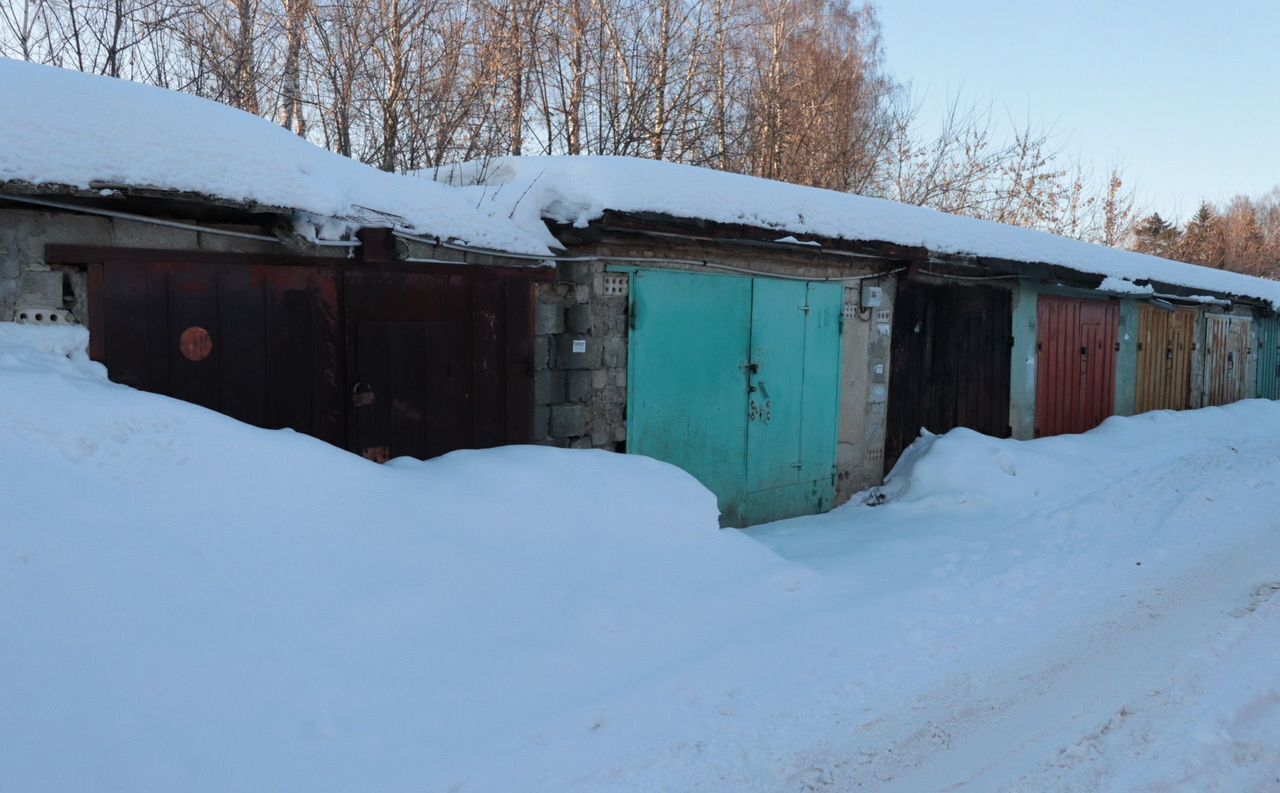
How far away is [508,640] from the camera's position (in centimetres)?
386

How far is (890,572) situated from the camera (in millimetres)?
5699

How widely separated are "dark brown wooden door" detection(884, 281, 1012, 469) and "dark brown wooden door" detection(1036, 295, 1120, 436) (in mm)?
1020

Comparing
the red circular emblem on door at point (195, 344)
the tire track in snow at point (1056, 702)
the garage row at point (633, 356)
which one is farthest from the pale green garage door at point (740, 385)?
the tire track in snow at point (1056, 702)

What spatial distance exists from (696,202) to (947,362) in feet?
14.7

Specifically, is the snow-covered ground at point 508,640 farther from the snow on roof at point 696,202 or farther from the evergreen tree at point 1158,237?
the evergreen tree at point 1158,237

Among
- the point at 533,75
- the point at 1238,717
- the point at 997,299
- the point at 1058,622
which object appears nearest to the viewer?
the point at 1238,717

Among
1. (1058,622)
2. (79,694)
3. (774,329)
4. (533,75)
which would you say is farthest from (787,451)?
(533,75)

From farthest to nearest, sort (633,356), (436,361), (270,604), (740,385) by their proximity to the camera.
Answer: (740,385) < (633,356) < (436,361) < (270,604)

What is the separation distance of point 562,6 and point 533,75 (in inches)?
44.1

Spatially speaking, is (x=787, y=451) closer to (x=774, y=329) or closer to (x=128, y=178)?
(x=774, y=329)

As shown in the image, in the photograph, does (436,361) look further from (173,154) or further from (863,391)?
(863,391)

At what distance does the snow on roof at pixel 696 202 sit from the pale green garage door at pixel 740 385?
0.58 metres

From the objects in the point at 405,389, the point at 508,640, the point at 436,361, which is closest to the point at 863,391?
the point at 436,361

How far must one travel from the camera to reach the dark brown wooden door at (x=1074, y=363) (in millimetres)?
11375
